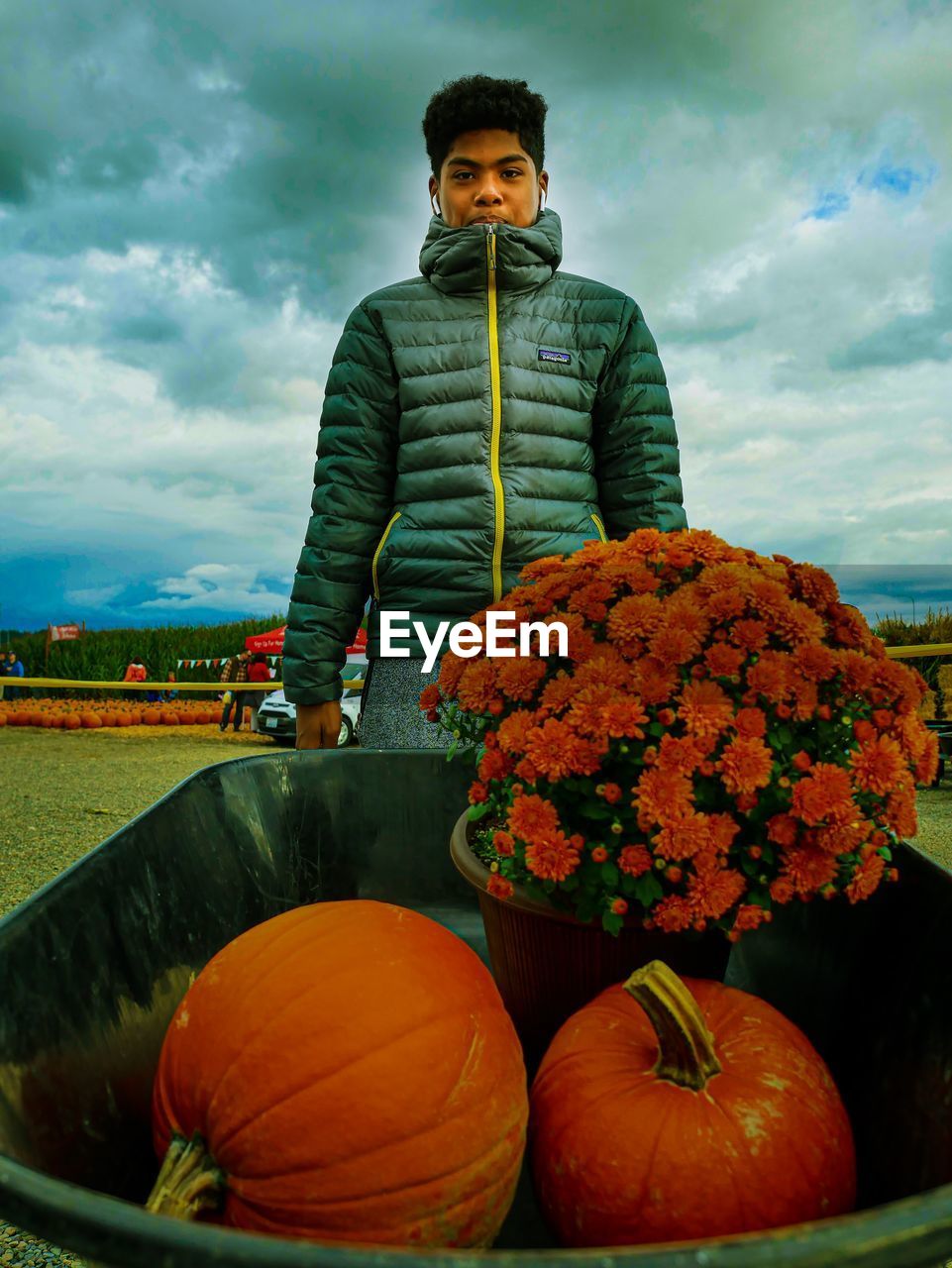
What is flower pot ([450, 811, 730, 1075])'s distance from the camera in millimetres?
1006

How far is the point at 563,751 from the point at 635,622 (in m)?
0.18

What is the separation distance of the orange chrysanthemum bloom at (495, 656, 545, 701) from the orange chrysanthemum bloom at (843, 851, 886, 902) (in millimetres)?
402

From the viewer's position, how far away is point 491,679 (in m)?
1.10

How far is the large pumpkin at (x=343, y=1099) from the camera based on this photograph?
0.64 m

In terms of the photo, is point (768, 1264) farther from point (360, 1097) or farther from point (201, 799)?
point (201, 799)

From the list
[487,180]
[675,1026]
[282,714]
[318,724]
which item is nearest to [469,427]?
[487,180]

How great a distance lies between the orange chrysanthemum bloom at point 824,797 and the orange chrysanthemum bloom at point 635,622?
0.75 ft

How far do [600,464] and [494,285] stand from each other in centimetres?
49

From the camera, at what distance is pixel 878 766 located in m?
0.95

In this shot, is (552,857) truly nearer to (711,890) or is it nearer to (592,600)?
(711,890)

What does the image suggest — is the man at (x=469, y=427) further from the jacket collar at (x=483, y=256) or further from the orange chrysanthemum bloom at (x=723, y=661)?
the orange chrysanthemum bloom at (x=723, y=661)

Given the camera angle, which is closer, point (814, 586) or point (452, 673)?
point (814, 586)

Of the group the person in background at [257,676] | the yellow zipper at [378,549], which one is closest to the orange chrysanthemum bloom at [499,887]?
the yellow zipper at [378,549]

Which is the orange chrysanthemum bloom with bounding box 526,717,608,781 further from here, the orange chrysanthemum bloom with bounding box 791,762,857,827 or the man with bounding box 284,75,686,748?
the man with bounding box 284,75,686,748
